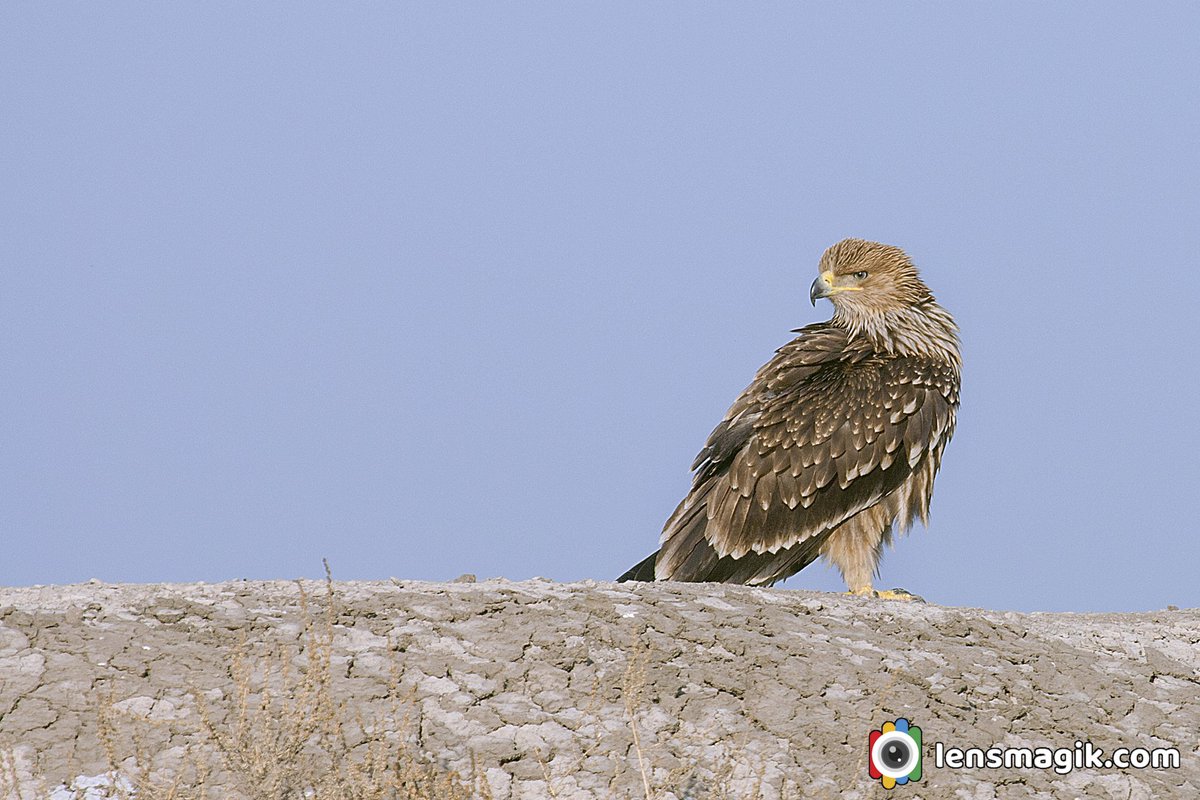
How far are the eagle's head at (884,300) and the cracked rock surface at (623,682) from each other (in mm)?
2749

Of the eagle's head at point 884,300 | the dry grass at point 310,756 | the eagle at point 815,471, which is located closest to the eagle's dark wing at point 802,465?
the eagle at point 815,471

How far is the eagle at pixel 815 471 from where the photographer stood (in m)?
9.75

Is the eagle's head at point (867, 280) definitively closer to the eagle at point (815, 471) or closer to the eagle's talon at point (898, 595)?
the eagle at point (815, 471)

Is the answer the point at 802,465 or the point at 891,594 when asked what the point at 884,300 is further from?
the point at 891,594

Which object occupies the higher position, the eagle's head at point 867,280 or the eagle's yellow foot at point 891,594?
the eagle's head at point 867,280

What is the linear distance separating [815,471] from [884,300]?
5.45ft

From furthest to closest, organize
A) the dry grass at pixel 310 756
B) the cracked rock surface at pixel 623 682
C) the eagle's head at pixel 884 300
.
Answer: the eagle's head at pixel 884 300 < the cracked rock surface at pixel 623 682 < the dry grass at pixel 310 756

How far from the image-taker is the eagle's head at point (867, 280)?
1059 centimetres

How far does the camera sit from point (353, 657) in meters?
6.83

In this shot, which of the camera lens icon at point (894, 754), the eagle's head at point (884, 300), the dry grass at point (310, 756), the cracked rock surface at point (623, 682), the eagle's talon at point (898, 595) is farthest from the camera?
the eagle's head at point (884, 300)

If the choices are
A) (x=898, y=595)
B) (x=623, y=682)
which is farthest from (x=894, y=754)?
(x=898, y=595)

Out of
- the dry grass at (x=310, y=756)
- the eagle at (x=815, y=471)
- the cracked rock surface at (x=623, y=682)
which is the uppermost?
the eagle at (x=815, y=471)

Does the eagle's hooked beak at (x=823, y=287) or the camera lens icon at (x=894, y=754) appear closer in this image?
the camera lens icon at (x=894, y=754)

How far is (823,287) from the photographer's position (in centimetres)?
1073
